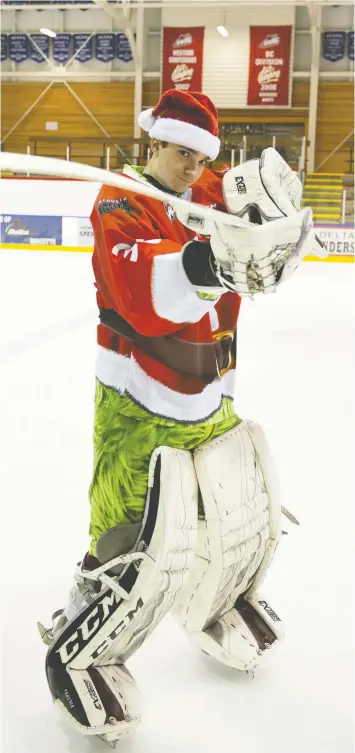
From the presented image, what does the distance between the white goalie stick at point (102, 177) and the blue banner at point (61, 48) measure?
13.2 metres

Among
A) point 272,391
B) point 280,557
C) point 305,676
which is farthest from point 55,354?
point 305,676

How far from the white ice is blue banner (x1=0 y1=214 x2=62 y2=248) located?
9.60ft

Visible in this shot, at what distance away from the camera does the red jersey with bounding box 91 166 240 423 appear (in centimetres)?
100

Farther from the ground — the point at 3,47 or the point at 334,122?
the point at 3,47

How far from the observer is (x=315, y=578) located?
174 cm

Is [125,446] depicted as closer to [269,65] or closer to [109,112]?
[269,65]

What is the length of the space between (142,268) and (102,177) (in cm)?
23

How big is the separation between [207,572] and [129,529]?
14 cm

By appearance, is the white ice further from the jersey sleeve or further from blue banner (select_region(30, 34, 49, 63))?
blue banner (select_region(30, 34, 49, 63))

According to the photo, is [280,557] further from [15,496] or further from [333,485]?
[15,496]

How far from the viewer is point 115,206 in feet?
3.58

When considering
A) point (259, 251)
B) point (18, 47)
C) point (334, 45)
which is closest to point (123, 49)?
point (18, 47)

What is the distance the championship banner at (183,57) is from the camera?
41.1 ft

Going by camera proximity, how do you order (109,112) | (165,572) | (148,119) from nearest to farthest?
(165,572)
(148,119)
(109,112)
